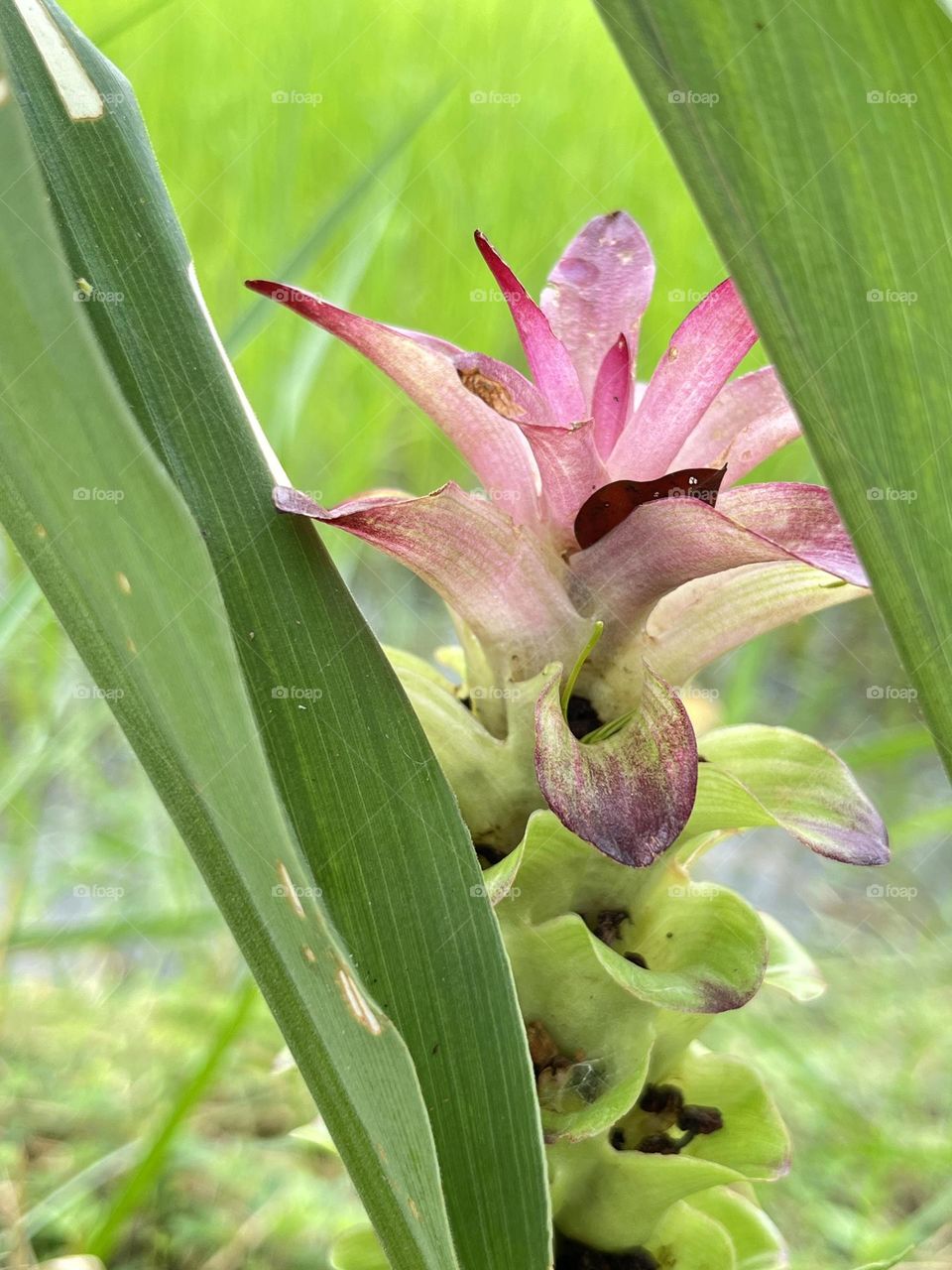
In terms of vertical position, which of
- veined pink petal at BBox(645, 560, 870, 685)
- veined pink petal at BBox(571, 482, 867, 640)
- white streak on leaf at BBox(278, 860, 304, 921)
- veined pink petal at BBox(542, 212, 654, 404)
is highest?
veined pink petal at BBox(542, 212, 654, 404)

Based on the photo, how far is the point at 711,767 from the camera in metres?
0.35

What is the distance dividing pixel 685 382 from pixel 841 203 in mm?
146

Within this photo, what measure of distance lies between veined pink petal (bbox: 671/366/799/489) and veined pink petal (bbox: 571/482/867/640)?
3 cm

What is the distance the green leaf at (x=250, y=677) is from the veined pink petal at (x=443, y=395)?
5 centimetres

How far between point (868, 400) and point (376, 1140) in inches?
7.9

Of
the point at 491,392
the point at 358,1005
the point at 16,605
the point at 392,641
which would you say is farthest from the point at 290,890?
the point at 392,641

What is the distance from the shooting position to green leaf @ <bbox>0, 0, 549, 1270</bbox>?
0.82 feet

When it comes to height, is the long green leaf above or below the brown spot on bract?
below

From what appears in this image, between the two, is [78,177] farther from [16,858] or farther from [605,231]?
[16,858]

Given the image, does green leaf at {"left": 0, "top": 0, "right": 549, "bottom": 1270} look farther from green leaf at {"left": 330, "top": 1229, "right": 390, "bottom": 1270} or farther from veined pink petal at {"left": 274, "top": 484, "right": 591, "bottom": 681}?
green leaf at {"left": 330, "top": 1229, "right": 390, "bottom": 1270}

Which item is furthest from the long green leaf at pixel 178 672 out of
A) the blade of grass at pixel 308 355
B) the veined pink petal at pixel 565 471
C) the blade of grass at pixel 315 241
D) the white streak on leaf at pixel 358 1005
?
the blade of grass at pixel 308 355

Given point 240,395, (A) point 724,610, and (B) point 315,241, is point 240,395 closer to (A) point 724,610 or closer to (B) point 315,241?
(A) point 724,610

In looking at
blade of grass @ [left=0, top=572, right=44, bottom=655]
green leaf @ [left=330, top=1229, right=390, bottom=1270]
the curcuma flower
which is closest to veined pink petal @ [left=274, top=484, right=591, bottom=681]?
the curcuma flower

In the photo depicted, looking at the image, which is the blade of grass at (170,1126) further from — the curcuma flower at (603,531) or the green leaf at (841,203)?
the green leaf at (841,203)
